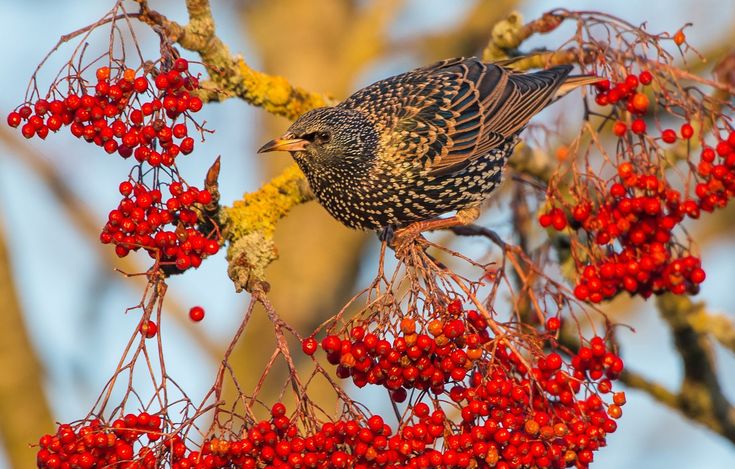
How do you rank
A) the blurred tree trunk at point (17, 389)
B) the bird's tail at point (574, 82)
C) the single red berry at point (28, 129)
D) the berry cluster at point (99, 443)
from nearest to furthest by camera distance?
the berry cluster at point (99, 443) → the single red berry at point (28, 129) → the bird's tail at point (574, 82) → the blurred tree trunk at point (17, 389)

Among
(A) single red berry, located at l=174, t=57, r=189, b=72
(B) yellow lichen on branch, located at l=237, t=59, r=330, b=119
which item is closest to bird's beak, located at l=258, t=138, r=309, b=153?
(B) yellow lichen on branch, located at l=237, t=59, r=330, b=119

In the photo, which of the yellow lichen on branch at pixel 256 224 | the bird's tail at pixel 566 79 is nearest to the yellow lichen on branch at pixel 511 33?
the bird's tail at pixel 566 79

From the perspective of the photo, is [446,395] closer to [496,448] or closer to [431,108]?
[496,448]

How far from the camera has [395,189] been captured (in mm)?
5410

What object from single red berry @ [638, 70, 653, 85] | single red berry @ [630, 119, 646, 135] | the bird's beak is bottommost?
single red berry @ [630, 119, 646, 135]

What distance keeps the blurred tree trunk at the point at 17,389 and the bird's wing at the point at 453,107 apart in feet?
9.39

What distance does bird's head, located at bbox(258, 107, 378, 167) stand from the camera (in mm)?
5160

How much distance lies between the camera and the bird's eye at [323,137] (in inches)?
205

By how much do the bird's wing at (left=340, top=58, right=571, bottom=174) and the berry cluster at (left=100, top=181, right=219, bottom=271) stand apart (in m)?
1.86

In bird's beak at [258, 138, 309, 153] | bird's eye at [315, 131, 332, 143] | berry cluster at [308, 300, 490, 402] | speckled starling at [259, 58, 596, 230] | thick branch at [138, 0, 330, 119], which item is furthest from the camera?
speckled starling at [259, 58, 596, 230]

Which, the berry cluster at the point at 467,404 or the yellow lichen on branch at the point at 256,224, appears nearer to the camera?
the berry cluster at the point at 467,404

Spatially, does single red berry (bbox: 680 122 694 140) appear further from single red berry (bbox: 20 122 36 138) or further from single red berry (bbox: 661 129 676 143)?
single red berry (bbox: 20 122 36 138)

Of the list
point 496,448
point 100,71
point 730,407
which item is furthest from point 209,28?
point 730,407

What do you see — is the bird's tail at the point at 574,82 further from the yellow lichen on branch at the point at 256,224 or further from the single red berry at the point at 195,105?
the single red berry at the point at 195,105
